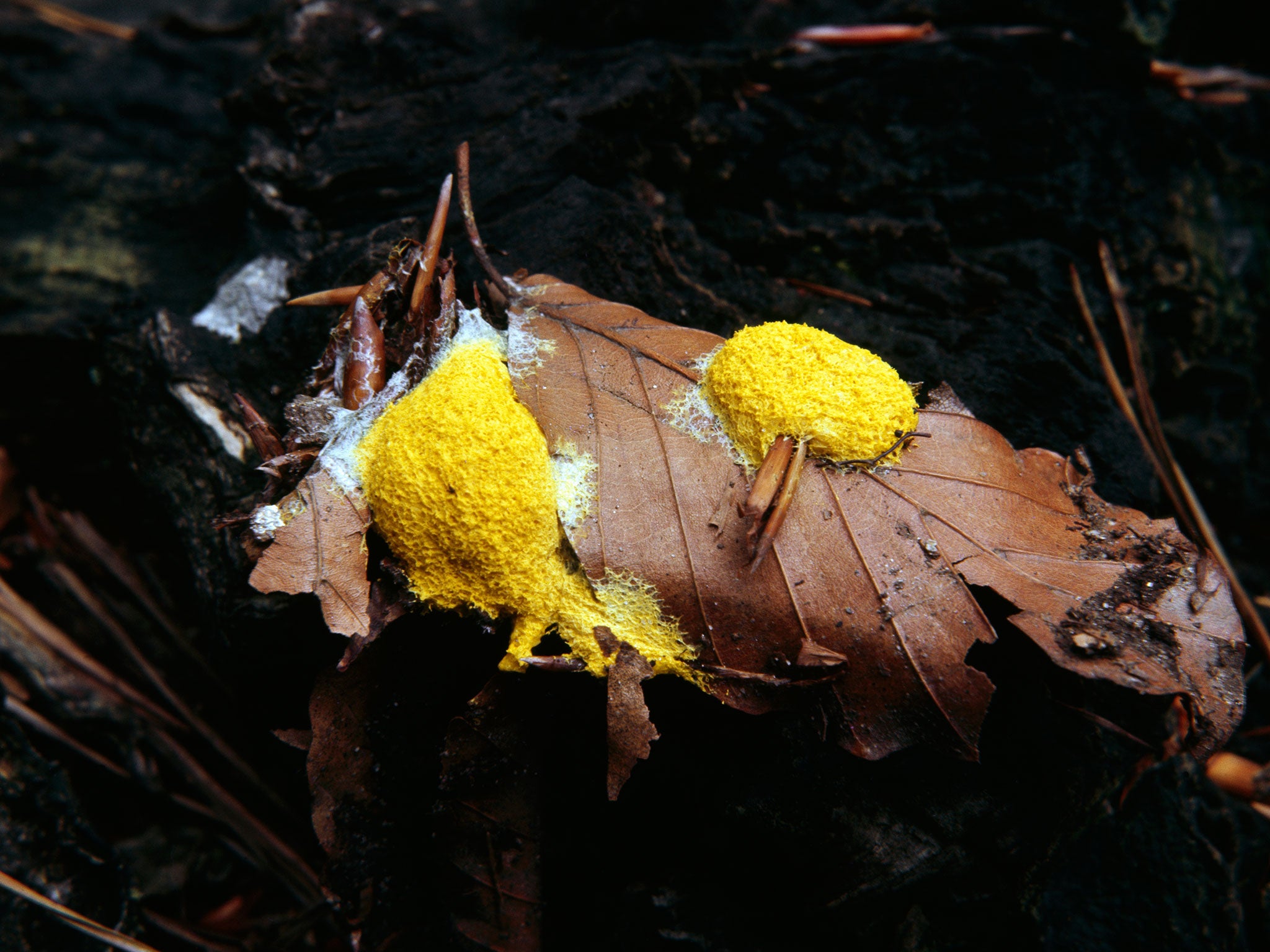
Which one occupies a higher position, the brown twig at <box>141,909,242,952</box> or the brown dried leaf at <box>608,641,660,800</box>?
the brown dried leaf at <box>608,641,660,800</box>

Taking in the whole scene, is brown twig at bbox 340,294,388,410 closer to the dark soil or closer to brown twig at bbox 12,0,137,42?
the dark soil

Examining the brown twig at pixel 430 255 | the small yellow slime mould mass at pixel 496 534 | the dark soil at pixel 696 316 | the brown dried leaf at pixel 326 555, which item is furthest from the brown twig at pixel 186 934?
the brown twig at pixel 430 255

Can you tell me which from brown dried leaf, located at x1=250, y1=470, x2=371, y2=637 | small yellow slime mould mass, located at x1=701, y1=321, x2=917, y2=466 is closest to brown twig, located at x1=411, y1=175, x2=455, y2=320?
brown dried leaf, located at x1=250, y1=470, x2=371, y2=637

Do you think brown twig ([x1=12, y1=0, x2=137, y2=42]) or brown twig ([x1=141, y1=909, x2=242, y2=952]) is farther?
brown twig ([x1=12, y1=0, x2=137, y2=42])

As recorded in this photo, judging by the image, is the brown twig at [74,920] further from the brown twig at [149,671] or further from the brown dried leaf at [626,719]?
the brown dried leaf at [626,719]

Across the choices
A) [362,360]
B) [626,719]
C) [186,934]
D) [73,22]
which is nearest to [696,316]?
[362,360]

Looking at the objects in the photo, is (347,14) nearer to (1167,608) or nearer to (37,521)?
(37,521)
